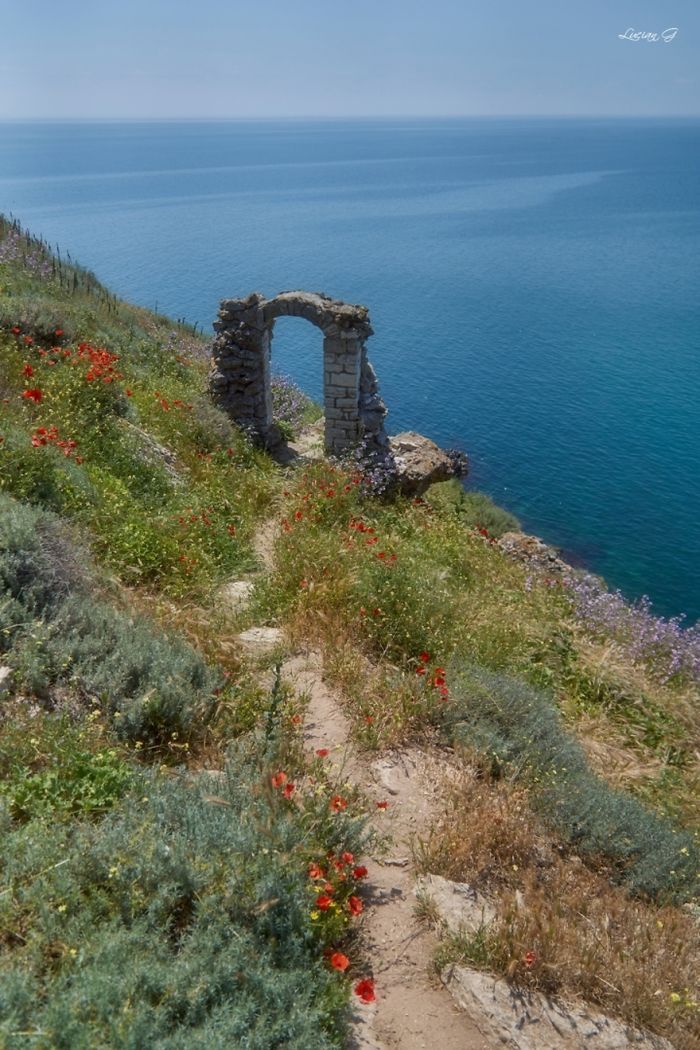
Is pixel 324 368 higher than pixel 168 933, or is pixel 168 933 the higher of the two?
pixel 324 368

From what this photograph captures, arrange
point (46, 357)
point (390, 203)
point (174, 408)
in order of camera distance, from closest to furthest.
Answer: point (46, 357) < point (174, 408) < point (390, 203)

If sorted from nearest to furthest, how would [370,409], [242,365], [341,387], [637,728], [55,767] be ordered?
[55,767], [637,728], [341,387], [370,409], [242,365]

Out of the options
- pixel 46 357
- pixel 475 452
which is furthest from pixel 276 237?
pixel 46 357

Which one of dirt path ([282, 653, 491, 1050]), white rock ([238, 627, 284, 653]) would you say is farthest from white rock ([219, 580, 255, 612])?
dirt path ([282, 653, 491, 1050])

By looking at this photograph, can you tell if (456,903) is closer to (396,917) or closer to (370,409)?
(396,917)

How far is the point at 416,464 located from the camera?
565 inches

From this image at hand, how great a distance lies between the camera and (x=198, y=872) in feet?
11.0

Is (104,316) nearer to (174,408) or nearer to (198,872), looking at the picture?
(174,408)

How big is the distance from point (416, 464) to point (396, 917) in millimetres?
10909

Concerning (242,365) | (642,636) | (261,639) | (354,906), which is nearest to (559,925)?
(354,906)

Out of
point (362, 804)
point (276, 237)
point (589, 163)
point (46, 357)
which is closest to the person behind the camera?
point (362, 804)

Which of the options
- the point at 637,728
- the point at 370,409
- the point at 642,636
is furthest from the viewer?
the point at 370,409

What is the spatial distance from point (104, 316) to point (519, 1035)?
57.6 feet

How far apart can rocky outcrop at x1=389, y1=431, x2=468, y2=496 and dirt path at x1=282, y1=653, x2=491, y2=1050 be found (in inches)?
330
